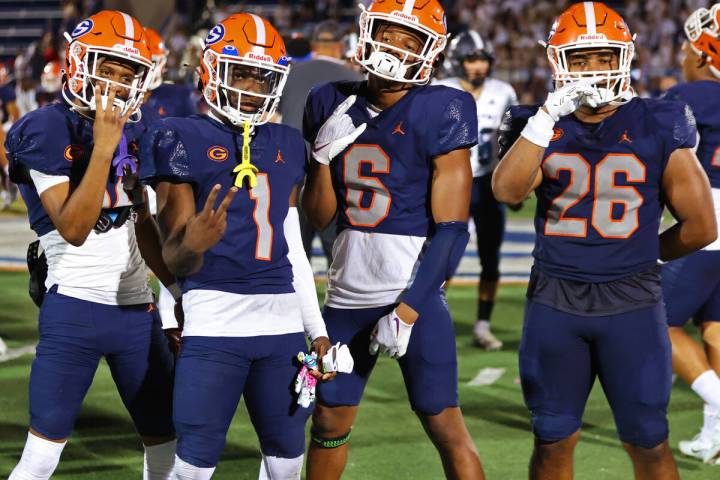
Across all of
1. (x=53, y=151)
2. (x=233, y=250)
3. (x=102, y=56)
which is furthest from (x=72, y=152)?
(x=233, y=250)

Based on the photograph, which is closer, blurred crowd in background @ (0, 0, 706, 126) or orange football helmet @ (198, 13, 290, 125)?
orange football helmet @ (198, 13, 290, 125)

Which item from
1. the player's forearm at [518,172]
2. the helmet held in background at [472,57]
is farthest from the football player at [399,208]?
the helmet held in background at [472,57]

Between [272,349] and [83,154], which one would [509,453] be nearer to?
[272,349]

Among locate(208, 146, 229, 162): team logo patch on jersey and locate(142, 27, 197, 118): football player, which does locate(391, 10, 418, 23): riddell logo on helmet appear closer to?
locate(208, 146, 229, 162): team logo patch on jersey

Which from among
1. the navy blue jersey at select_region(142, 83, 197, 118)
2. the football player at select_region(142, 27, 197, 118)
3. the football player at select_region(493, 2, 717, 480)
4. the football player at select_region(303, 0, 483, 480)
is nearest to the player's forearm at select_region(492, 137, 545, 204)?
the football player at select_region(493, 2, 717, 480)

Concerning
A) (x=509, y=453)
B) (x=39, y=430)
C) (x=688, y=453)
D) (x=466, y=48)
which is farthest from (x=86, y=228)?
(x=466, y=48)

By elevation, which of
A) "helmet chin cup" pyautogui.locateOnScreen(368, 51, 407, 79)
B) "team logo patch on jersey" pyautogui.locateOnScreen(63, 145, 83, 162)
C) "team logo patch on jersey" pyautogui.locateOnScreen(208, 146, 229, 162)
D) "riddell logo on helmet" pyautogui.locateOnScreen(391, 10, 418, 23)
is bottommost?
"team logo patch on jersey" pyautogui.locateOnScreen(63, 145, 83, 162)

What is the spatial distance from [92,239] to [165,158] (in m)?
0.56

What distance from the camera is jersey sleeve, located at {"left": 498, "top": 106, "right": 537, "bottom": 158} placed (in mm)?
3818

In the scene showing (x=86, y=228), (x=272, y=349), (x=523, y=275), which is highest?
(x=86, y=228)

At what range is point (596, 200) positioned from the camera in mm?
3676

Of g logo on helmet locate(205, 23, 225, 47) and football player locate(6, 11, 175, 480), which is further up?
g logo on helmet locate(205, 23, 225, 47)

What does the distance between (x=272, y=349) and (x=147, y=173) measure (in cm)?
63

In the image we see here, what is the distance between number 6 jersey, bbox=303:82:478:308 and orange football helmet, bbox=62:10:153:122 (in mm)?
690
